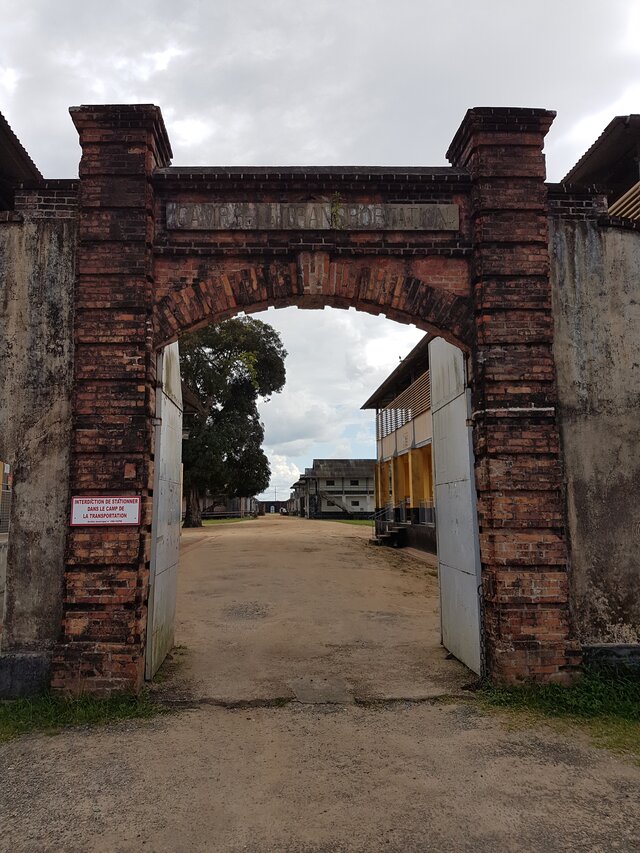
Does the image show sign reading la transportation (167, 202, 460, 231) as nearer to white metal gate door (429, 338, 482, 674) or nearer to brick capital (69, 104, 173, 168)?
brick capital (69, 104, 173, 168)

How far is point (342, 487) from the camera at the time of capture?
57875mm

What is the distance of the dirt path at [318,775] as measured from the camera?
3.27 metres

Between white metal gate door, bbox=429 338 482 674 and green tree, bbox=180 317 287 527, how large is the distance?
21647 millimetres

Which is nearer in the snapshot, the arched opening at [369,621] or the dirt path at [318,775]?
the dirt path at [318,775]

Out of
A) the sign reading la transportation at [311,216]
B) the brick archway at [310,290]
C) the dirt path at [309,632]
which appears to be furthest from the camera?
the sign reading la transportation at [311,216]

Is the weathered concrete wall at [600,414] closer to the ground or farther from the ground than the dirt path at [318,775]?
farther from the ground

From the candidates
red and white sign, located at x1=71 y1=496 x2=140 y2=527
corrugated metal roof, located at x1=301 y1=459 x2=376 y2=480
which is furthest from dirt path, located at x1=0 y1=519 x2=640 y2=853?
corrugated metal roof, located at x1=301 y1=459 x2=376 y2=480

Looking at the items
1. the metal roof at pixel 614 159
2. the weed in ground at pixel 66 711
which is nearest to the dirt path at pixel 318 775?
the weed in ground at pixel 66 711

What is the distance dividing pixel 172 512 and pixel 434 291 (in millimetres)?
3883

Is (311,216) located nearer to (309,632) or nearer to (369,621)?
(309,632)

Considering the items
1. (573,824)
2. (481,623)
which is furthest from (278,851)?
(481,623)

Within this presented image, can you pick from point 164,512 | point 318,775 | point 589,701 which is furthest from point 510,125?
point 318,775

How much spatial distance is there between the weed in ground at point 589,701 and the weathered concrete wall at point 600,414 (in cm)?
38

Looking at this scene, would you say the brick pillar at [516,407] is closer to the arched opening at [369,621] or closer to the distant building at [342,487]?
the arched opening at [369,621]
